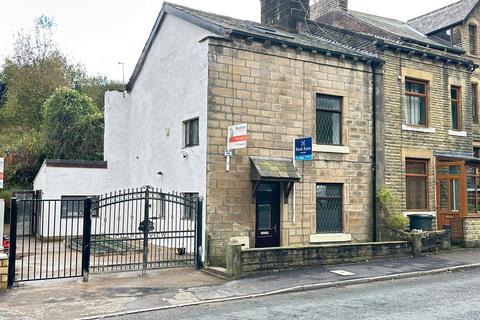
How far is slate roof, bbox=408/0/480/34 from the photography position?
21969 millimetres

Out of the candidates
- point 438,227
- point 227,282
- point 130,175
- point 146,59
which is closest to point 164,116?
point 146,59

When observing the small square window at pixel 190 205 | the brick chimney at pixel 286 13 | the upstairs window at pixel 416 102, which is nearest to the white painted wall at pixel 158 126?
the small square window at pixel 190 205

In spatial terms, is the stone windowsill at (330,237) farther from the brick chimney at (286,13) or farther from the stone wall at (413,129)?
the brick chimney at (286,13)

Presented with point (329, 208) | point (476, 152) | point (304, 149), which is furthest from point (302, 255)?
point (476, 152)

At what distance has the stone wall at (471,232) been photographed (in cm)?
1751

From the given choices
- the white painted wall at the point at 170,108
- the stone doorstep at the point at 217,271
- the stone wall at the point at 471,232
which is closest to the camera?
the stone doorstep at the point at 217,271

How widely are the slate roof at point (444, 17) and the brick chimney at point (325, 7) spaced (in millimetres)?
4290

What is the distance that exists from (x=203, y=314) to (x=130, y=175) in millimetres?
13177

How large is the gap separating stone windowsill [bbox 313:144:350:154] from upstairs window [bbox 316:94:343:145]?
267mm

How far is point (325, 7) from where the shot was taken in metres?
24.1

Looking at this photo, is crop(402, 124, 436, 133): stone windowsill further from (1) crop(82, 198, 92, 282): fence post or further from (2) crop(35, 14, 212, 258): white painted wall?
(1) crop(82, 198, 92, 282): fence post

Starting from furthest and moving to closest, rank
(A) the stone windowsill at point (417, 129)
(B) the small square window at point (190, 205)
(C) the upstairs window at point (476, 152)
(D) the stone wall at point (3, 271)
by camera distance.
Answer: (C) the upstairs window at point (476, 152) → (A) the stone windowsill at point (417, 129) → (B) the small square window at point (190, 205) → (D) the stone wall at point (3, 271)

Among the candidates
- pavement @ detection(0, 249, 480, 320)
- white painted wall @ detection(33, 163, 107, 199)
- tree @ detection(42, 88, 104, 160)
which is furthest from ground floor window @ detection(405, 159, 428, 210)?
tree @ detection(42, 88, 104, 160)

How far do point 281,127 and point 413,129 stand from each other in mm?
6302
